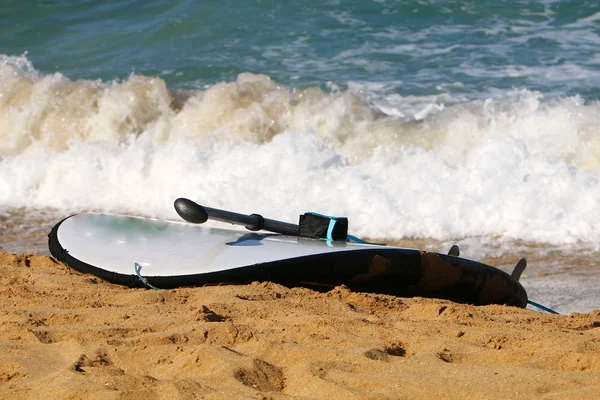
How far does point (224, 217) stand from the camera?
4293mm

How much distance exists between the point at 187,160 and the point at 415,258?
416 centimetres

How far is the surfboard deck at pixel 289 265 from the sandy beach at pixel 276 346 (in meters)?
0.12

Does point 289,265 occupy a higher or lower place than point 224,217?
lower

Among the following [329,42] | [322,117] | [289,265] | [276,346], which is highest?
[276,346]

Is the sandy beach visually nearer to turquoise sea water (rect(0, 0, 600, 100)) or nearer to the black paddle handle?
the black paddle handle

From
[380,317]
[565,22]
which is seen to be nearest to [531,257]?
[380,317]

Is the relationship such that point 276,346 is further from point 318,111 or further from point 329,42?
point 329,42

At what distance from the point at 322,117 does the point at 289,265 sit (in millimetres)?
4662

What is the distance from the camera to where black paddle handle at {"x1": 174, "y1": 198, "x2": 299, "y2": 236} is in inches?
163

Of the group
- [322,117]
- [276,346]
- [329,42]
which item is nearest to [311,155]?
[322,117]

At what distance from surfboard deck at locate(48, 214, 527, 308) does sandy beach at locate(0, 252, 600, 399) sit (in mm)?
123

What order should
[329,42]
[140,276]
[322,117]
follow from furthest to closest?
[329,42] → [322,117] → [140,276]

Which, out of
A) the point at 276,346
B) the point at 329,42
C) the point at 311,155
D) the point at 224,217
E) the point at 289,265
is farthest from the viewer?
the point at 329,42

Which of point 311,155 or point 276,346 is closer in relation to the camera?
point 276,346
